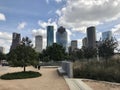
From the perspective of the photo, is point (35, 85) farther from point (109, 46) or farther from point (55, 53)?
point (55, 53)

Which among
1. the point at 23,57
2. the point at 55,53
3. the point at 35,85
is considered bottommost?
the point at 35,85

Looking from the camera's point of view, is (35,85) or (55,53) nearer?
(35,85)

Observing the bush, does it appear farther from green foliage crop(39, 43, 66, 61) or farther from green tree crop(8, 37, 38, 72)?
green foliage crop(39, 43, 66, 61)

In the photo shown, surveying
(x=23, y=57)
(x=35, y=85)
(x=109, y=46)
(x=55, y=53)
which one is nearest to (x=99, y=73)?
(x=35, y=85)

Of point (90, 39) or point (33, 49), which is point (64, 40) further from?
point (33, 49)

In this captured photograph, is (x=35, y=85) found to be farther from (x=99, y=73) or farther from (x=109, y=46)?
(x=109, y=46)

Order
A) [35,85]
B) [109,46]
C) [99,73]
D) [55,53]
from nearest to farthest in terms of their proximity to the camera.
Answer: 1. [35,85]
2. [99,73]
3. [109,46]
4. [55,53]

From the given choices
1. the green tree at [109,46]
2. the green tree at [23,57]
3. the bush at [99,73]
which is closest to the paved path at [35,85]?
the bush at [99,73]

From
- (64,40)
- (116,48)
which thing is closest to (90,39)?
(64,40)

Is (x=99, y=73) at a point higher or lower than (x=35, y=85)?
higher

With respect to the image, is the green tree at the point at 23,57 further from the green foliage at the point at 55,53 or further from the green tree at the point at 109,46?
the green foliage at the point at 55,53

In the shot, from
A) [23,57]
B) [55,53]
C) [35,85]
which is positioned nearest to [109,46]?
[23,57]

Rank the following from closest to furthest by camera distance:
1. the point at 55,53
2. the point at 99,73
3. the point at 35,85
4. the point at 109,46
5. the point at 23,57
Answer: the point at 35,85, the point at 99,73, the point at 23,57, the point at 109,46, the point at 55,53

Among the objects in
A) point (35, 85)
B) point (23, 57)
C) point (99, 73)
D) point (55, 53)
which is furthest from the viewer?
point (55, 53)
